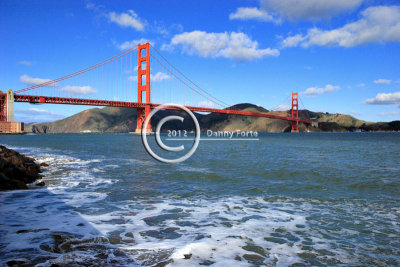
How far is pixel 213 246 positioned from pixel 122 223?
1.69 meters

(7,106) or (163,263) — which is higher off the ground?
(7,106)

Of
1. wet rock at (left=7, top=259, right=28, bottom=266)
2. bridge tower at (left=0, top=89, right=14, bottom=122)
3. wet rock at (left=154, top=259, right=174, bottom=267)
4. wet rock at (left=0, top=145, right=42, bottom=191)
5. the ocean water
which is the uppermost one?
bridge tower at (left=0, top=89, right=14, bottom=122)

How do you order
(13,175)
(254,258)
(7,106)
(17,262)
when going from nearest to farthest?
(17,262) → (254,258) → (13,175) → (7,106)

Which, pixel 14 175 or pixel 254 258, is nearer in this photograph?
pixel 254 258

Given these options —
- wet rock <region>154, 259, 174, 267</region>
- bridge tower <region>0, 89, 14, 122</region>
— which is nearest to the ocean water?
wet rock <region>154, 259, 174, 267</region>

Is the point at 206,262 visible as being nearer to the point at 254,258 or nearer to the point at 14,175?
the point at 254,258

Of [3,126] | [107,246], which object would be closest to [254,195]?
[107,246]

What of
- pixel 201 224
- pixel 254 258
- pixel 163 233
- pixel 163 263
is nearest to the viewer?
pixel 163 263

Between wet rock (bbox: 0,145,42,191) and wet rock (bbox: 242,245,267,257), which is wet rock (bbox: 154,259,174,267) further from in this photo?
wet rock (bbox: 0,145,42,191)

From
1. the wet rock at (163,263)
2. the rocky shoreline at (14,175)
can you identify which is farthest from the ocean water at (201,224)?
the rocky shoreline at (14,175)

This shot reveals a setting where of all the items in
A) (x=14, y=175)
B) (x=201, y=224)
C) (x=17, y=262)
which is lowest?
(x=201, y=224)

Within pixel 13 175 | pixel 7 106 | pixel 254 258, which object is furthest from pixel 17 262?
pixel 7 106

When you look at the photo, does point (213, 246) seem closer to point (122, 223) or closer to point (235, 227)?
point (235, 227)

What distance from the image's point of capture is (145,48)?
72.0 metres
